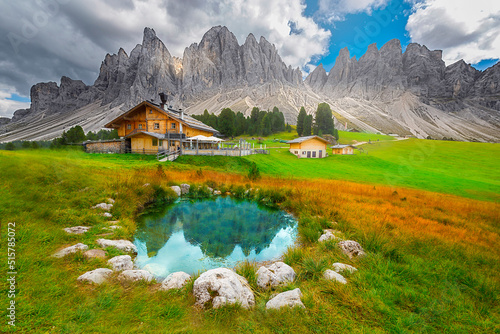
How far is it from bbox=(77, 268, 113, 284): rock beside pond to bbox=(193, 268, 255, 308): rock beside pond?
6.71 ft

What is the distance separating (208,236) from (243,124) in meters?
74.4

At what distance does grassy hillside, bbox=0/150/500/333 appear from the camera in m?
3.21

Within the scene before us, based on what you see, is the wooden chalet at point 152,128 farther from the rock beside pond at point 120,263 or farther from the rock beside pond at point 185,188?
the rock beside pond at point 120,263

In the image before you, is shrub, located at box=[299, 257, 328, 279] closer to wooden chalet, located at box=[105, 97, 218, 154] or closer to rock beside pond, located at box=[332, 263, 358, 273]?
rock beside pond, located at box=[332, 263, 358, 273]

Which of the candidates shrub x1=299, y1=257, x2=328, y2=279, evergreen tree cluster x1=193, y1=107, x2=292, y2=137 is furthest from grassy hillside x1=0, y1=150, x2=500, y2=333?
evergreen tree cluster x1=193, y1=107, x2=292, y2=137

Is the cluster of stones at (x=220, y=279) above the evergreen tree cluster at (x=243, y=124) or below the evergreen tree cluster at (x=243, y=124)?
below

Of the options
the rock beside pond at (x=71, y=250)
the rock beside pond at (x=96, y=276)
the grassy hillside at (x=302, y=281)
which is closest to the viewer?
the grassy hillside at (x=302, y=281)

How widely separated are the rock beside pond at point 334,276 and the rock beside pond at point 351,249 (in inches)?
54.1

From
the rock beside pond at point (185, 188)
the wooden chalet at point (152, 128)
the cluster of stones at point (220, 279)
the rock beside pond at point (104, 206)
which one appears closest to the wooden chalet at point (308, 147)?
the wooden chalet at point (152, 128)

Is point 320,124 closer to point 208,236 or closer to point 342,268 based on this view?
point 208,236

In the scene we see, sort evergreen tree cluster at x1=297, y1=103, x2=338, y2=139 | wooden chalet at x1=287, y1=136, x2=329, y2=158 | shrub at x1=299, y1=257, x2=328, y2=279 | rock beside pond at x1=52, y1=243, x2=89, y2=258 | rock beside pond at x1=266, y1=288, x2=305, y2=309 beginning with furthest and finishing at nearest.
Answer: evergreen tree cluster at x1=297, y1=103, x2=338, y2=139, wooden chalet at x1=287, y1=136, x2=329, y2=158, shrub at x1=299, y1=257, x2=328, y2=279, rock beside pond at x1=52, y1=243, x2=89, y2=258, rock beside pond at x1=266, y1=288, x2=305, y2=309

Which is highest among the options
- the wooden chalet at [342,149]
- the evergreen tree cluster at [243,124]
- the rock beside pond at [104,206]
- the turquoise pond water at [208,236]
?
the evergreen tree cluster at [243,124]

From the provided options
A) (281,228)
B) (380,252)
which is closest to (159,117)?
(281,228)

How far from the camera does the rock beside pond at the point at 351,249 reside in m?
5.79
